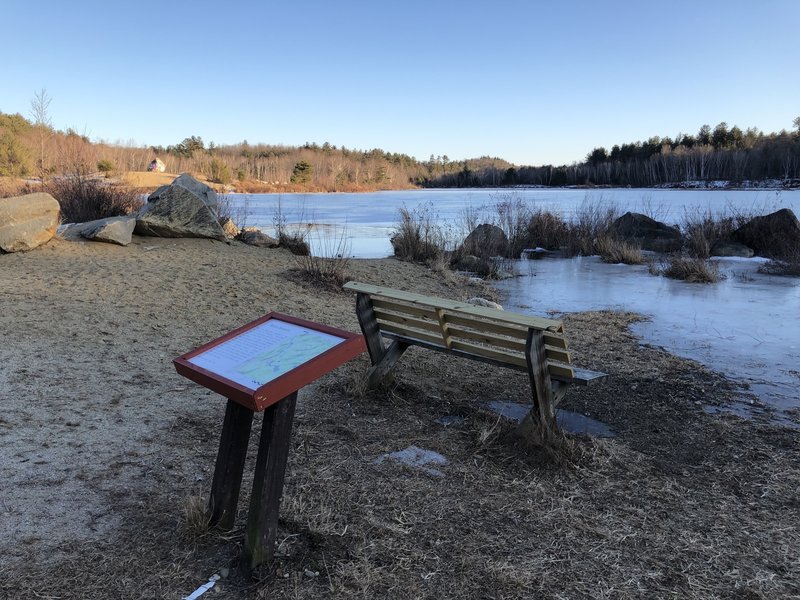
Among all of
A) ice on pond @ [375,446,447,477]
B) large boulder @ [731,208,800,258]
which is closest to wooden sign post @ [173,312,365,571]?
ice on pond @ [375,446,447,477]

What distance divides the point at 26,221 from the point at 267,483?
30.2 feet

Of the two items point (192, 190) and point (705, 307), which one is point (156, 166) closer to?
point (192, 190)

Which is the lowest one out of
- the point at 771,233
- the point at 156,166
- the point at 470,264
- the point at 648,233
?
the point at 470,264

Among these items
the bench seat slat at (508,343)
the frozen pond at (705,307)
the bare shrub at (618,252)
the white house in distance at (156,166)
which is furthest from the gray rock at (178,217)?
the white house in distance at (156,166)

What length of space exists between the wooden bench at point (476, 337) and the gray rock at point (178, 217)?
816cm

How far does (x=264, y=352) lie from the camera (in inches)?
100

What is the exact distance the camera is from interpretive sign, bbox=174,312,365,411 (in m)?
2.29

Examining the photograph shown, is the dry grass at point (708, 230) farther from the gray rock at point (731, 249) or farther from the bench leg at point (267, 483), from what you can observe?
the bench leg at point (267, 483)

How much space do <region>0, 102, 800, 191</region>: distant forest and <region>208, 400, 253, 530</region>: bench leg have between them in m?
31.6

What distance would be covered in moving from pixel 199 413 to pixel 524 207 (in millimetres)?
15846

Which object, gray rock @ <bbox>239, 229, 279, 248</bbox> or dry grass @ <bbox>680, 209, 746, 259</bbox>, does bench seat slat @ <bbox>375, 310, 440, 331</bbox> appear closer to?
gray rock @ <bbox>239, 229, 279, 248</bbox>

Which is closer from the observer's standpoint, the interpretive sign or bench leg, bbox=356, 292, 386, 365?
the interpretive sign

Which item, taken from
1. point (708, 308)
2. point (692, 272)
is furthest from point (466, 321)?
point (692, 272)

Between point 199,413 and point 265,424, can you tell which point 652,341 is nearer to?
point 199,413
